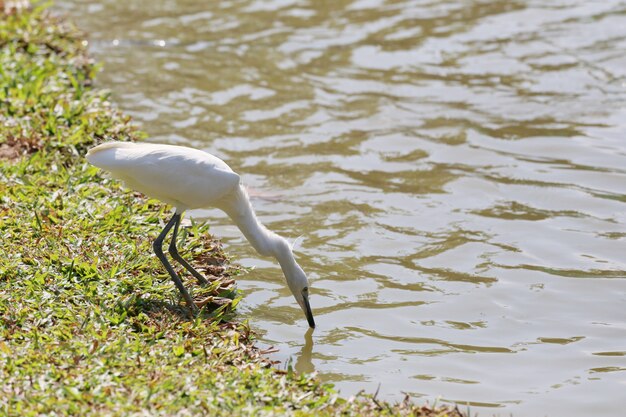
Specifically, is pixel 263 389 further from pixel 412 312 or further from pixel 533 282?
pixel 533 282

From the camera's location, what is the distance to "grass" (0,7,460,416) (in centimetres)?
441

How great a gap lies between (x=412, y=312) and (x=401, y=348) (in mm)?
476

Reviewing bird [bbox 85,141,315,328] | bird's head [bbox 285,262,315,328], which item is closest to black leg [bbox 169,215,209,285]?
bird [bbox 85,141,315,328]

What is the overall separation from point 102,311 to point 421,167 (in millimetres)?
3764

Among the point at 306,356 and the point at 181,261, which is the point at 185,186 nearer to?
→ the point at 181,261

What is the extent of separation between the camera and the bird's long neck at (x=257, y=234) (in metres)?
5.79

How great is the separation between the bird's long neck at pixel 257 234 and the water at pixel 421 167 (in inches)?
14.7

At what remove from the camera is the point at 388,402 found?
4.80 metres

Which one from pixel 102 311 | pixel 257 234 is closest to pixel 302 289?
pixel 257 234

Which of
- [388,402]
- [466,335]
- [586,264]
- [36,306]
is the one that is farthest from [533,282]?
[36,306]

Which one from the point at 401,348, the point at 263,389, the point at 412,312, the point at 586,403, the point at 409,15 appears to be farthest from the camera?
the point at 409,15

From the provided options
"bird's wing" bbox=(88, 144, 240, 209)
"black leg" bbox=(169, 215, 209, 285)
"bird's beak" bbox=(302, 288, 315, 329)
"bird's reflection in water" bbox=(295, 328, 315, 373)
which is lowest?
"bird's reflection in water" bbox=(295, 328, 315, 373)

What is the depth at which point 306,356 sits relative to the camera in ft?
17.8

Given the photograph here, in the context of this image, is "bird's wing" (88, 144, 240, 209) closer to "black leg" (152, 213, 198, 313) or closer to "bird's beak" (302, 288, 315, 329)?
"black leg" (152, 213, 198, 313)
